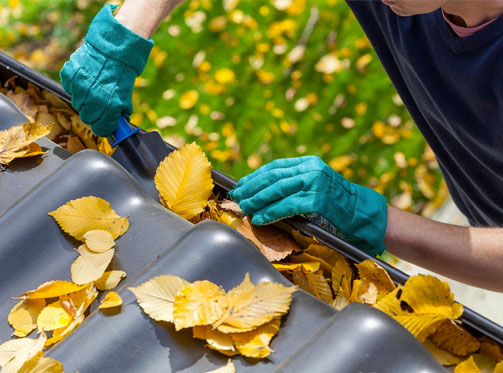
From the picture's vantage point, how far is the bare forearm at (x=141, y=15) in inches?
60.5

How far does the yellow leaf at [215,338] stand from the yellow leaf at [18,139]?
0.60 meters

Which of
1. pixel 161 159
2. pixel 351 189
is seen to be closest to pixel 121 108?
pixel 161 159

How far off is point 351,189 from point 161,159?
46 cm

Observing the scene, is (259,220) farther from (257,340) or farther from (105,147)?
(105,147)

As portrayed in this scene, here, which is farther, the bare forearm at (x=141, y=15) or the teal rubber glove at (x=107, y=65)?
the bare forearm at (x=141, y=15)

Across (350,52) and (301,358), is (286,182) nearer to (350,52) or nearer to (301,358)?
(301,358)

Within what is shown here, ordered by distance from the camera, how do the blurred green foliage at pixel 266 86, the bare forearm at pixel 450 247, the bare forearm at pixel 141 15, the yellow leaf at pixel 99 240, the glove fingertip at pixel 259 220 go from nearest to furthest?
the yellow leaf at pixel 99 240 → the glove fingertip at pixel 259 220 → the bare forearm at pixel 450 247 → the bare forearm at pixel 141 15 → the blurred green foliage at pixel 266 86

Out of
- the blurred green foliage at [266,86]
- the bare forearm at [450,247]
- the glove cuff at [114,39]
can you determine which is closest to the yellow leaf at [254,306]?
the bare forearm at [450,247]

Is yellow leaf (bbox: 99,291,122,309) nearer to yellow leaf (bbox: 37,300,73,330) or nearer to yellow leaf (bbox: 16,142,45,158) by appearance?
yellow leaf (bbox: 37,300,73,330)

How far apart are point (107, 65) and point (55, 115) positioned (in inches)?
7.5

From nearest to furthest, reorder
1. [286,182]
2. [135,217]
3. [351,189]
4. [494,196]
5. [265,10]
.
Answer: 1. [135,217]
2. [286,182]
3. [351,189]
4. [494,196]
5. [265,10]

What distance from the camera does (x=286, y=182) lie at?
1.25m

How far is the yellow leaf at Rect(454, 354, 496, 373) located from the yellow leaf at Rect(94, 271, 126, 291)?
1.98 ft

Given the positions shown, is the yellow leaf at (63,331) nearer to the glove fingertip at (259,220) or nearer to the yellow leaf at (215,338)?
the yellow leaf at (215,338)
